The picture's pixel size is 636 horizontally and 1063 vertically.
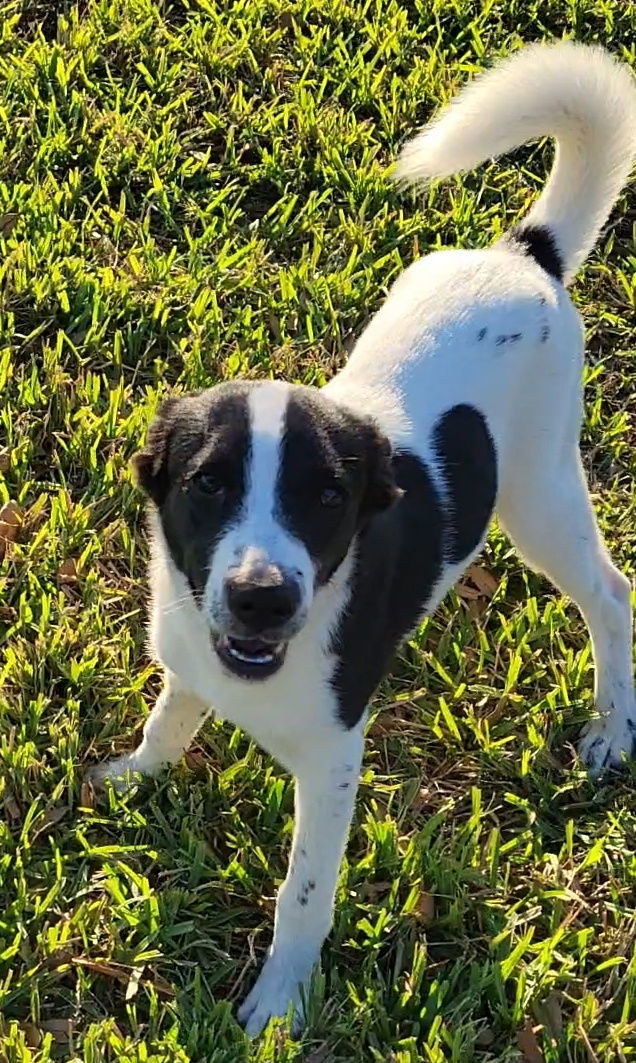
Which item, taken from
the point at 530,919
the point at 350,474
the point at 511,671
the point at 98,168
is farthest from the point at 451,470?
the point at 98,168

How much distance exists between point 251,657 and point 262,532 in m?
0.30

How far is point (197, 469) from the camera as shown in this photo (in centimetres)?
255

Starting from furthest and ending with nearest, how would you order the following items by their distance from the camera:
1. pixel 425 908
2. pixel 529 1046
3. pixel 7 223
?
pixel 7 223, pixel 425 908, pixel 529 1046

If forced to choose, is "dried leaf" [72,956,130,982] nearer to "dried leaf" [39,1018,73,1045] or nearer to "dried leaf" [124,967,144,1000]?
"dried leaf" [124,967,144,1000]

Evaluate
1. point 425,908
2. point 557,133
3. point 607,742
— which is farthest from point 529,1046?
point 557,133

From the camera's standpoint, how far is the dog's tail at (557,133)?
3342 millimetres

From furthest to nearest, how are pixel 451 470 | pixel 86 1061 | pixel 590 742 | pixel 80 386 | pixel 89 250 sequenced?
pixel 89 250
pixel 80 386
pixel 590 742
pixel 451 470
pixel 86 1061

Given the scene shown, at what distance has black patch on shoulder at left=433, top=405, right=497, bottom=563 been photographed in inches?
123

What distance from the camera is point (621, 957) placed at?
10.6 feet

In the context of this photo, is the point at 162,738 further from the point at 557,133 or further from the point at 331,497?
the point at 557,133

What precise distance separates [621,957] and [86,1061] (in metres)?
1.39

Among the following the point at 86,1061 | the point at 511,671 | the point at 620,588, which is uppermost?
the point at 620,588

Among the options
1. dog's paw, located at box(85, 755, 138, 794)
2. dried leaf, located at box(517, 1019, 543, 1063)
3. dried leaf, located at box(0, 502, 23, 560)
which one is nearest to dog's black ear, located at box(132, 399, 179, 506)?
dog's paw, located at box(85, 755, 138, 794)

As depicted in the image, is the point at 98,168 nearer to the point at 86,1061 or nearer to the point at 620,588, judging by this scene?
the point at 620,588
